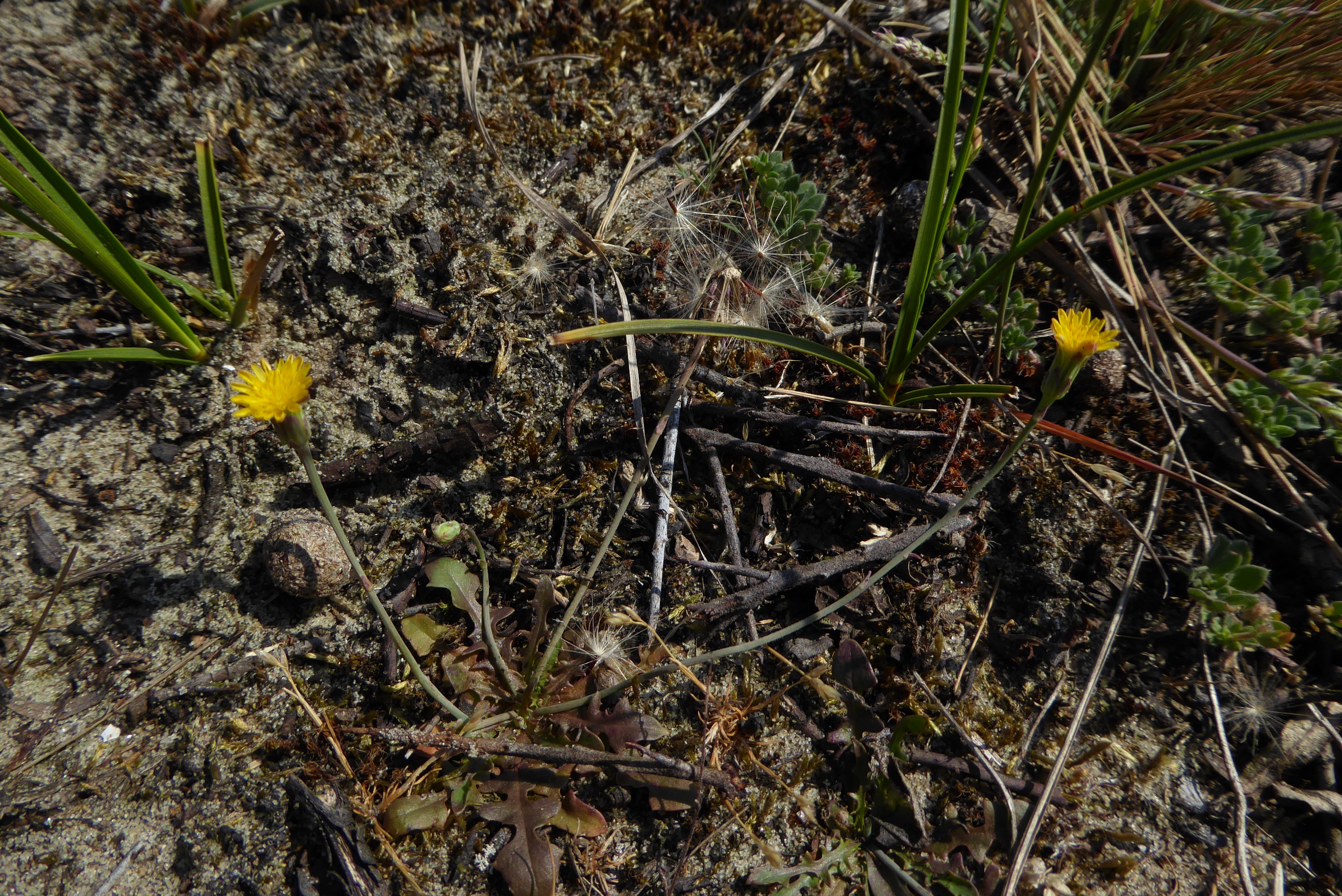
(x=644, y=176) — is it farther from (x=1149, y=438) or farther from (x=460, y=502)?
(x=1149, y=438)

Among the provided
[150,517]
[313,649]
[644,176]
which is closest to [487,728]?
[313,649]

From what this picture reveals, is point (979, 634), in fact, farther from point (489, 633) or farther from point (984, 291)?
point (489, 633)

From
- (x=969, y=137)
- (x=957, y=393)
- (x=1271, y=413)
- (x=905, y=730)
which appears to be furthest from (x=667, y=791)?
(x=1271, y=413)

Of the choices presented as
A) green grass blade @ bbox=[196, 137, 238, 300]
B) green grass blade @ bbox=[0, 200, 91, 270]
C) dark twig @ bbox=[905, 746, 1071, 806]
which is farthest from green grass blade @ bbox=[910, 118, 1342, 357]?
green grass blade @ bbox=[0, 200, 91, 270]

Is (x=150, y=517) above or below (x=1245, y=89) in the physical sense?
below

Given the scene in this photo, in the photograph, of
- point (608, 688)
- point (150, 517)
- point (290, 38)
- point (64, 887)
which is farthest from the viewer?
point (290, 38)

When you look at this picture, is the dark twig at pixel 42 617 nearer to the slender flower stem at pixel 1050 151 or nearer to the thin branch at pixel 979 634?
the thin branch at pixel 979 634

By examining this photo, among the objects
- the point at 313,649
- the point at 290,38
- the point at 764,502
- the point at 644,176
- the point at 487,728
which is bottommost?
the point at 487,728
